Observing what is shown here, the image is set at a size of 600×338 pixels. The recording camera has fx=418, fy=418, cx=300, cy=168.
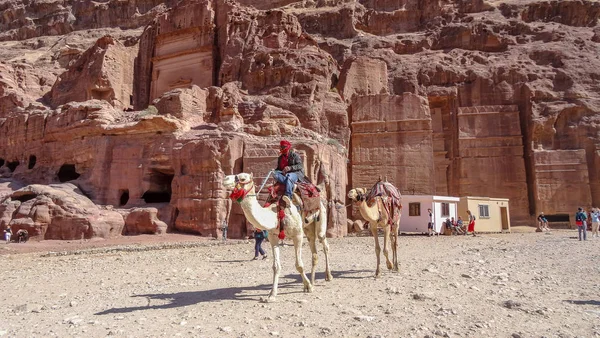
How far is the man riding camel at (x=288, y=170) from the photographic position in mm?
7555

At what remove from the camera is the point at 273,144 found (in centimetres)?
2228

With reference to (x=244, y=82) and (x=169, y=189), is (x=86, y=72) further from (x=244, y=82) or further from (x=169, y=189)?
(x=169, y=189)

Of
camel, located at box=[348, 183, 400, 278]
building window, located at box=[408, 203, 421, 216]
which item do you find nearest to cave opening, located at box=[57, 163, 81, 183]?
building window, located at box=[408, 203, 421, 216]

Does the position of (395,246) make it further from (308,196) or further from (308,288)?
(308,288)

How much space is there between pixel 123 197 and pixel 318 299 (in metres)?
20.2

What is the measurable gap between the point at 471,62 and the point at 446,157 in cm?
943

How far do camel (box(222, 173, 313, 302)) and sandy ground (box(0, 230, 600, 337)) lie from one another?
0.42 metres

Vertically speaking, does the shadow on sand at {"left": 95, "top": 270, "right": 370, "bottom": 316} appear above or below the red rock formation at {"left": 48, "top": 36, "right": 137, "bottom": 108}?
below

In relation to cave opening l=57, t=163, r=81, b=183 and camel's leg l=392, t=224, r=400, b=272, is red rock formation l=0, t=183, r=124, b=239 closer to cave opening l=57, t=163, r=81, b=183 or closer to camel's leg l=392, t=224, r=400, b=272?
cave opening l=57, t=163, r=81, b=183

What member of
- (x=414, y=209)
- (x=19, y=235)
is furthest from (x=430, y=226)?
(x=19, y=235)

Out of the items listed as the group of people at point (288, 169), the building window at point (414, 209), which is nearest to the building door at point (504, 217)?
the building window at point (414, 209)

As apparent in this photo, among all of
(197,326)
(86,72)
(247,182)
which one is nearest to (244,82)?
(86,72)

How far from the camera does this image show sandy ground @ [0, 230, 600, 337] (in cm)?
508

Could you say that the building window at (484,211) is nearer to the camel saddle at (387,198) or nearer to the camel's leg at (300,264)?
the camel saddle at (387,198)
